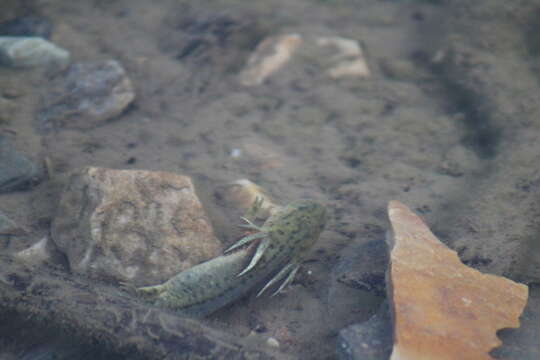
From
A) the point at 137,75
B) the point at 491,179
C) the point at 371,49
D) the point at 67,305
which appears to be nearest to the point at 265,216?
the point at 67,305

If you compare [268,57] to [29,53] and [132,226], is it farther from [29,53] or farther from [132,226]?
[132,226]

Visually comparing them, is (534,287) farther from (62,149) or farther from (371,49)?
(62,149)

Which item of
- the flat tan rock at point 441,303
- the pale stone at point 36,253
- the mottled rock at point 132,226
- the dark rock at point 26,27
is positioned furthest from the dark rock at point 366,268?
the dark rock at point 26,27

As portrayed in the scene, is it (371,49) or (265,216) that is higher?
(371,49)

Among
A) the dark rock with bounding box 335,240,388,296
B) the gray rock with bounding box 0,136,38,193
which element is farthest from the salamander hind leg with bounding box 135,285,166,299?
the gray rock with bounding box 0,136,38,193

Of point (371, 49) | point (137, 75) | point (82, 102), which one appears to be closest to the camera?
point (82, 102)

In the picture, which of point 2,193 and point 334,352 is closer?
point 334,352
